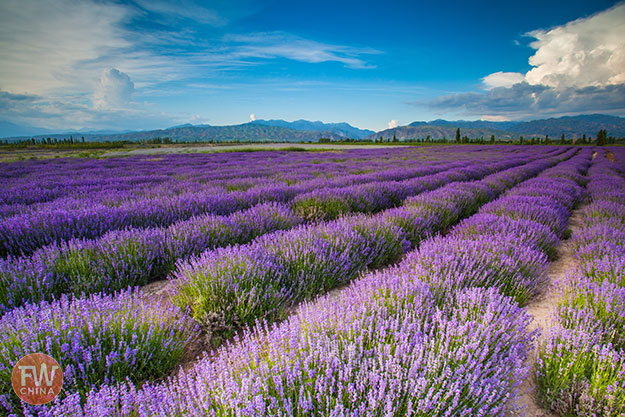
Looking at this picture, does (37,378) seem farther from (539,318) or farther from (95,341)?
(539,318)

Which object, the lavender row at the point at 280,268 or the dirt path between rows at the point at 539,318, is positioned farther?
the lavender row at the point at 280,268

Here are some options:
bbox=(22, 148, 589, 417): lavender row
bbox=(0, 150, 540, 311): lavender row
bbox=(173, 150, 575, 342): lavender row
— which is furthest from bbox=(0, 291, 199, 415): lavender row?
bbox=(0, 150, 540, 311): lavender row

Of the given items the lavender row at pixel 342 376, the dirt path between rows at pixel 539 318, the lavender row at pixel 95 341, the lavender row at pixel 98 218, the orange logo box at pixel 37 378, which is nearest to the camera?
the lavender row at pixel 342 376

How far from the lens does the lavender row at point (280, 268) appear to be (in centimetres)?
209

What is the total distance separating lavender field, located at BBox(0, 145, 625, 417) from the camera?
1.12 metres

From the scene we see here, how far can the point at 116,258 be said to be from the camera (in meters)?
2.60

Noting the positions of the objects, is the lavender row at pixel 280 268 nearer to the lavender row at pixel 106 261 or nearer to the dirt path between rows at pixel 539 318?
the lavender row at pixel 106 261

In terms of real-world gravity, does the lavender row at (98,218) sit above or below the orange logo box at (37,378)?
above

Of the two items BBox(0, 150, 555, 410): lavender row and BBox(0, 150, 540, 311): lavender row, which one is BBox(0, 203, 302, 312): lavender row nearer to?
BBox(0, 150, 540, 311): lavender row

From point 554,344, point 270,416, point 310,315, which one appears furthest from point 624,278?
point 270,416

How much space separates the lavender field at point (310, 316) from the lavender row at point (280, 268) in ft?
0.06

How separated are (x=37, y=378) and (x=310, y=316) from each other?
4.04 ft

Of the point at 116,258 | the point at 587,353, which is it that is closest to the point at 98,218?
the point at 116,258

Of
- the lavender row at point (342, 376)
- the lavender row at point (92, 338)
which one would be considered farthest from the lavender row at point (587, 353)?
the lavender row at point (92, 338)
